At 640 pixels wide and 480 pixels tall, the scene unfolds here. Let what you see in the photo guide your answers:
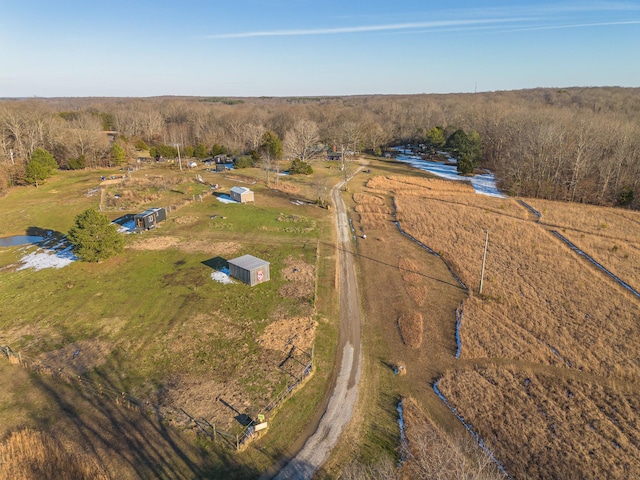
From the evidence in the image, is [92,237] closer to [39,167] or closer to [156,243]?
[156,243]

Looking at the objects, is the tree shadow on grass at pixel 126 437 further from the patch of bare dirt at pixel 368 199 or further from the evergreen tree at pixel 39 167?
the evergreen tree at pixel 39 167

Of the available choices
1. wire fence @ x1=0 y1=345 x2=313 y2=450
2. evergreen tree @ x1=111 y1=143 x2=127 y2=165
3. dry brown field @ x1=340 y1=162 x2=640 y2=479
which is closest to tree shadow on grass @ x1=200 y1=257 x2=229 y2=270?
dry brown field @ x1=340 y1=162 x2=640 y2=479

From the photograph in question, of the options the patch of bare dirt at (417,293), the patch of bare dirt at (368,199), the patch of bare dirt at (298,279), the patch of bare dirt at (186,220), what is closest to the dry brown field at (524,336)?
the patch of bare dirt at (417,293)

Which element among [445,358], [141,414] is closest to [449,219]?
[445,358]

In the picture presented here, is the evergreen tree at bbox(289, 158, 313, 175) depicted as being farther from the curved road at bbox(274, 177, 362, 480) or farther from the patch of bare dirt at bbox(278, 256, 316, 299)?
the curved road at bbox(274, 177, 362, 480)

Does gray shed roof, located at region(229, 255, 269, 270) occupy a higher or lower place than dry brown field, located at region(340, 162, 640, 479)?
higher

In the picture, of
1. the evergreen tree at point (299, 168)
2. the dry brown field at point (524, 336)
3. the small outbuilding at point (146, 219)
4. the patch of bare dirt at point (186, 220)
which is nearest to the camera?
the dry brown field at point (524, 336)
